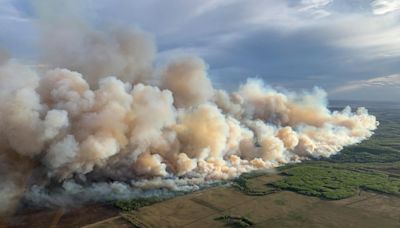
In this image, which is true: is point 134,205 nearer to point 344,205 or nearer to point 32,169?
point 32,169

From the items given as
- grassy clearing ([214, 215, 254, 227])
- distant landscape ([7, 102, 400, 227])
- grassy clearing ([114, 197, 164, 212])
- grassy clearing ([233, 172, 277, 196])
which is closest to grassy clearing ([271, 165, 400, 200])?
distant landscape ([7, 102, 400, 227])

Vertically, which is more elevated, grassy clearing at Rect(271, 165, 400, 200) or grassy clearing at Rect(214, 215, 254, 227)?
grassy clearing at Rect(271, 165, 400, 200)

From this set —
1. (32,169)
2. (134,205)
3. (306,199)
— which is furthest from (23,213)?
(306,199)

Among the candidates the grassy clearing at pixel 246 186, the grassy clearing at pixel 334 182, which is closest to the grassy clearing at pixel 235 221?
the grassy clearing at pixel 246 186

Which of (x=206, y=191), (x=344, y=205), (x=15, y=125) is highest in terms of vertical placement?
(x=15, y=125)

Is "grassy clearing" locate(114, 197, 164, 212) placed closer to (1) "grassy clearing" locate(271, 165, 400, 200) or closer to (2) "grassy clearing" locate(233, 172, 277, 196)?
(2) "grassy clearing" locate(233, 172, 277, 196)

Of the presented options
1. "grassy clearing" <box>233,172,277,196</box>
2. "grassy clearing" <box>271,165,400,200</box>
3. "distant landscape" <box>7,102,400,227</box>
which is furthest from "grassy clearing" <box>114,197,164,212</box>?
"grassy clearing" <box>271,165,400,200</box>

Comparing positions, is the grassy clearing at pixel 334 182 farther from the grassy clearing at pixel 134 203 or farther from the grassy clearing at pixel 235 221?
the grassy clearing at pixel 134 203

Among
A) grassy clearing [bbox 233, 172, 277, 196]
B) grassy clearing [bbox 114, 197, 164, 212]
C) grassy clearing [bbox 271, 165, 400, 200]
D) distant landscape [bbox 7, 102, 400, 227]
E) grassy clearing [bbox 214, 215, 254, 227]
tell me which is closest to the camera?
grassy clearing [bbox 214, 215, 254, 227]

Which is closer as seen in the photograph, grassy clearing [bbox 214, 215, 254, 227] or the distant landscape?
grassy clearing [bbox 214, 215, 254, 227]

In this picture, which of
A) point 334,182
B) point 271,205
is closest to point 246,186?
point 271,205

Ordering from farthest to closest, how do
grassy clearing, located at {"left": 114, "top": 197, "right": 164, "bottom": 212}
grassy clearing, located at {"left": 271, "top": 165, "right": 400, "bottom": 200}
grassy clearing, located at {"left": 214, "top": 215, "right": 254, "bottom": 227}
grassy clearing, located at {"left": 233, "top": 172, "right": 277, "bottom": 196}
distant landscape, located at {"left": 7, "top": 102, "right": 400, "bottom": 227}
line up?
grassy clearing, located at {"left": 271, "top": 165, "right": 400, "bottom": 200} → grassy clearing, located at {"left": 233, "top": 172, "right": 277, "bottom": 196} → grassy clearing, located at {"left": 114, "top": 197, "right": 164, "bottom": 212} → distant landscape, located at {"left": 7, "top": 102, "right": 400, "bottom": 227} → grassy clearing, located at {"left": 214, "top": 215, "right": 254, "bottom": 227}
